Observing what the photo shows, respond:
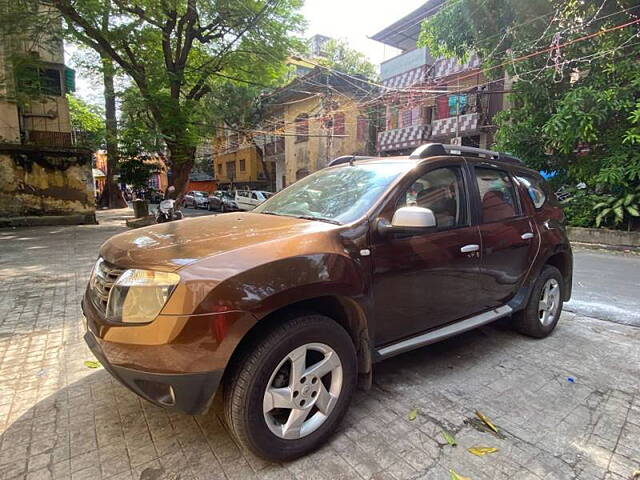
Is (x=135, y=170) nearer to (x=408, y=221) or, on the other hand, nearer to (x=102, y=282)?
(x=102, y=282)

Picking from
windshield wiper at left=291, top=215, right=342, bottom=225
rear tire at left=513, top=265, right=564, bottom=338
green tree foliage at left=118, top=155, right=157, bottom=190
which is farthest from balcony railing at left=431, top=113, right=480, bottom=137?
windshield wiper at left=291, top=215, right=342, bottom=225

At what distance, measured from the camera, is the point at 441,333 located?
2893 mm

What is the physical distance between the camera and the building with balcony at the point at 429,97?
1698 cm

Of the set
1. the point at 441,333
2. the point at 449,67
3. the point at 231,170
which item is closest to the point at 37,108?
the point at 449,67

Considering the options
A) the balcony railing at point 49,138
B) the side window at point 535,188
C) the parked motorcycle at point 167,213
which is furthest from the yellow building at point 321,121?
the side window at point 535,188

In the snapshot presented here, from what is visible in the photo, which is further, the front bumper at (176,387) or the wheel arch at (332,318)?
the wheel arch at (332,318)

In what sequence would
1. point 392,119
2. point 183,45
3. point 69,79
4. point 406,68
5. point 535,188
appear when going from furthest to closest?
point 392,119
point 406,68
point 69,79
point 183,45
point 535,188

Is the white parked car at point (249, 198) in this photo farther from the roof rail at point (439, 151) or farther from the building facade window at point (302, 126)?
the roof rail at point (439, 151)

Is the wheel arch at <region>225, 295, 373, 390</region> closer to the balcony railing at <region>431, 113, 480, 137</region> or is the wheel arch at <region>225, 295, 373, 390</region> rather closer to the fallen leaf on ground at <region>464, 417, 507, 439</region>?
the fallen leaf on ground at <region>464, 417, 507, 439</region>

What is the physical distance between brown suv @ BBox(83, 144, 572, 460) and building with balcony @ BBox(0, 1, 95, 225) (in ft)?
44.0

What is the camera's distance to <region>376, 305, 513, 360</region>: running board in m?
2.60

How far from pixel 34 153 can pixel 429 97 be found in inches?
579

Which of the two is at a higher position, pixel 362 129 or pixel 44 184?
pixel 362 129

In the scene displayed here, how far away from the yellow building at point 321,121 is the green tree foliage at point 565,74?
397 inches
